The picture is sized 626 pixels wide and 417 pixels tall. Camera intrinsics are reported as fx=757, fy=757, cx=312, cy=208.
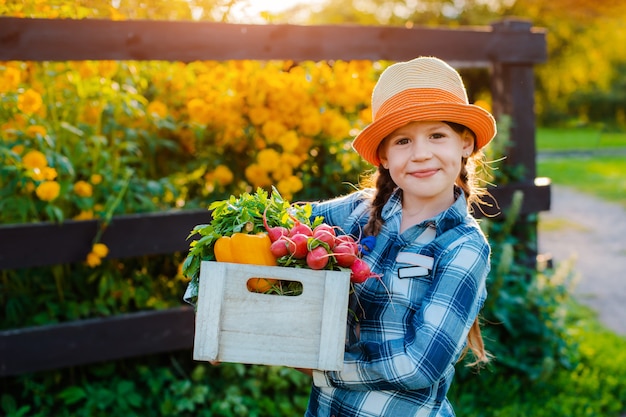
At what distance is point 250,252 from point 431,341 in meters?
0.46

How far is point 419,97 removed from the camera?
1873 millimetres

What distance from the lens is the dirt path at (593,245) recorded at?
5836 millimetres

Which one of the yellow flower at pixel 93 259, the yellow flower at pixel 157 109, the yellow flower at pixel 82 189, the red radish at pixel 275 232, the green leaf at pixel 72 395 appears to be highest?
the yellow flower at pixel 157 109

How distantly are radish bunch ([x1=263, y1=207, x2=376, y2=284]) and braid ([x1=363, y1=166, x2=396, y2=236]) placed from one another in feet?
1.09

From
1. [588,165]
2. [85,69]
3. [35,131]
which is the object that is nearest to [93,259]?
[35,131]

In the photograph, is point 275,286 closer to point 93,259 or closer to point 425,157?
point 425,157

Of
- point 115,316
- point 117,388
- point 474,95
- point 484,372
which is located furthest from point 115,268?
point 474,95

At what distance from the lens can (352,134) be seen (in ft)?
13.0

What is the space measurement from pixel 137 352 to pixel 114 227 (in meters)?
0.60

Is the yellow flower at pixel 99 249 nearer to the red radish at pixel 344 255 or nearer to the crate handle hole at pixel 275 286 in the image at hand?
the crate handle hole at pixel 275 286

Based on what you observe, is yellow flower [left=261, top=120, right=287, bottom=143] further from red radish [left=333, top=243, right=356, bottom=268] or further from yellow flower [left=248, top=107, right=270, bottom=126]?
red radish [left=333, top=243, right=356, bottom=268]

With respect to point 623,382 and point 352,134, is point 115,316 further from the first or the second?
point 623,382

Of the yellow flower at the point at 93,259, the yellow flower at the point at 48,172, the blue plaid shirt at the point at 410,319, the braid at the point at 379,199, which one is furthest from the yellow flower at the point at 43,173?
the blue plaid shirt at the point at 410,319

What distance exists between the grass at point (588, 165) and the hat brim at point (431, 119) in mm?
9108
